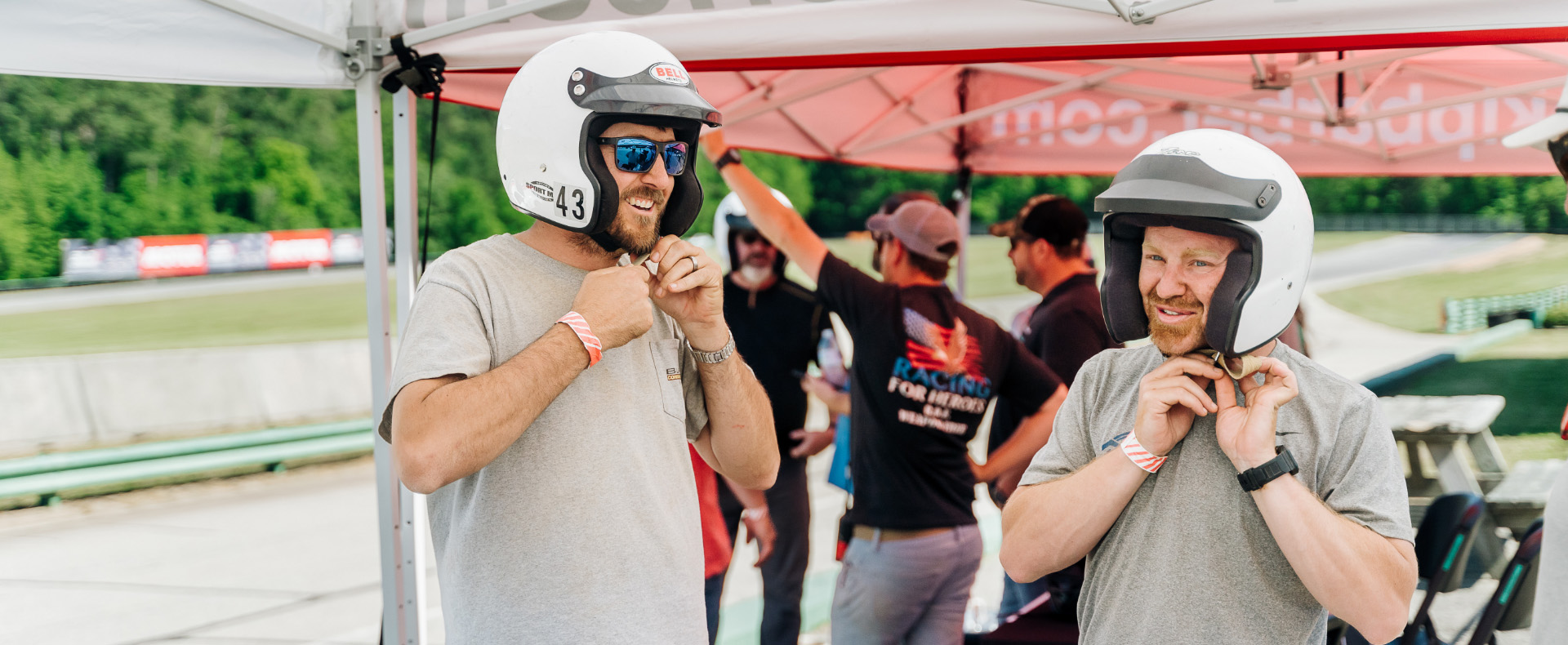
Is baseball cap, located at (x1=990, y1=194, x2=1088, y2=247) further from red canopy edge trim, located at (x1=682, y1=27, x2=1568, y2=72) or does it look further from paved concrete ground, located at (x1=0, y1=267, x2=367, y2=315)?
paved concrete ground, located at (x1=0, y1=267, x2=367, y2=315)

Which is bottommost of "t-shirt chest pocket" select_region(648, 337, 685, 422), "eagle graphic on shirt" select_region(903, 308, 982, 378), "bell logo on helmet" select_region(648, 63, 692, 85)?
"eagle graphic on shirt" select_region(903, 308, 982, 378)

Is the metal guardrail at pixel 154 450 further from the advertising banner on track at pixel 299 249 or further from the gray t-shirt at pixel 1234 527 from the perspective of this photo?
the advertising banner on track at pixel 299 249

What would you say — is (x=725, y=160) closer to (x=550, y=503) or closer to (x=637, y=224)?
(x=637, y=224)

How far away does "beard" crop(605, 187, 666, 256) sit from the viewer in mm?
1662

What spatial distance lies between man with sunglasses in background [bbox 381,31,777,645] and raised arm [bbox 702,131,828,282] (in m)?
1.21

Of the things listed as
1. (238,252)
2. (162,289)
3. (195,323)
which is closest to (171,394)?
(195,323)

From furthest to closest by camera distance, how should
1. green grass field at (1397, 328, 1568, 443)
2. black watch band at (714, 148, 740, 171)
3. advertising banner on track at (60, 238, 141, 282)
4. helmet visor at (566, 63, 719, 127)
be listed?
advertising banner on track at (60, 238, 141, 282) < green grass field at (1397, 328, 1568, 443) < black watch band at (714, 148, 740, 171) < helmet visor at (566, 63, 719, 127)

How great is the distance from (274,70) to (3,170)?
21.3m

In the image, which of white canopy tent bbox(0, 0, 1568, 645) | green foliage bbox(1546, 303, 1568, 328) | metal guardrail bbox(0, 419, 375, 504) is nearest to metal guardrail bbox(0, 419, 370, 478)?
metal guardrail bbox(0, 419, 375, 504)

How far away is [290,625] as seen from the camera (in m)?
5.62

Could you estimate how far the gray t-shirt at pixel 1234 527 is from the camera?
1407 millimetres

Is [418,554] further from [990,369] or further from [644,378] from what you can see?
[990,369]

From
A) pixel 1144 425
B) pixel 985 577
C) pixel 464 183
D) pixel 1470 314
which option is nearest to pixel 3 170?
pixel 464 183

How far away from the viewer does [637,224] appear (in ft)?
5.52
